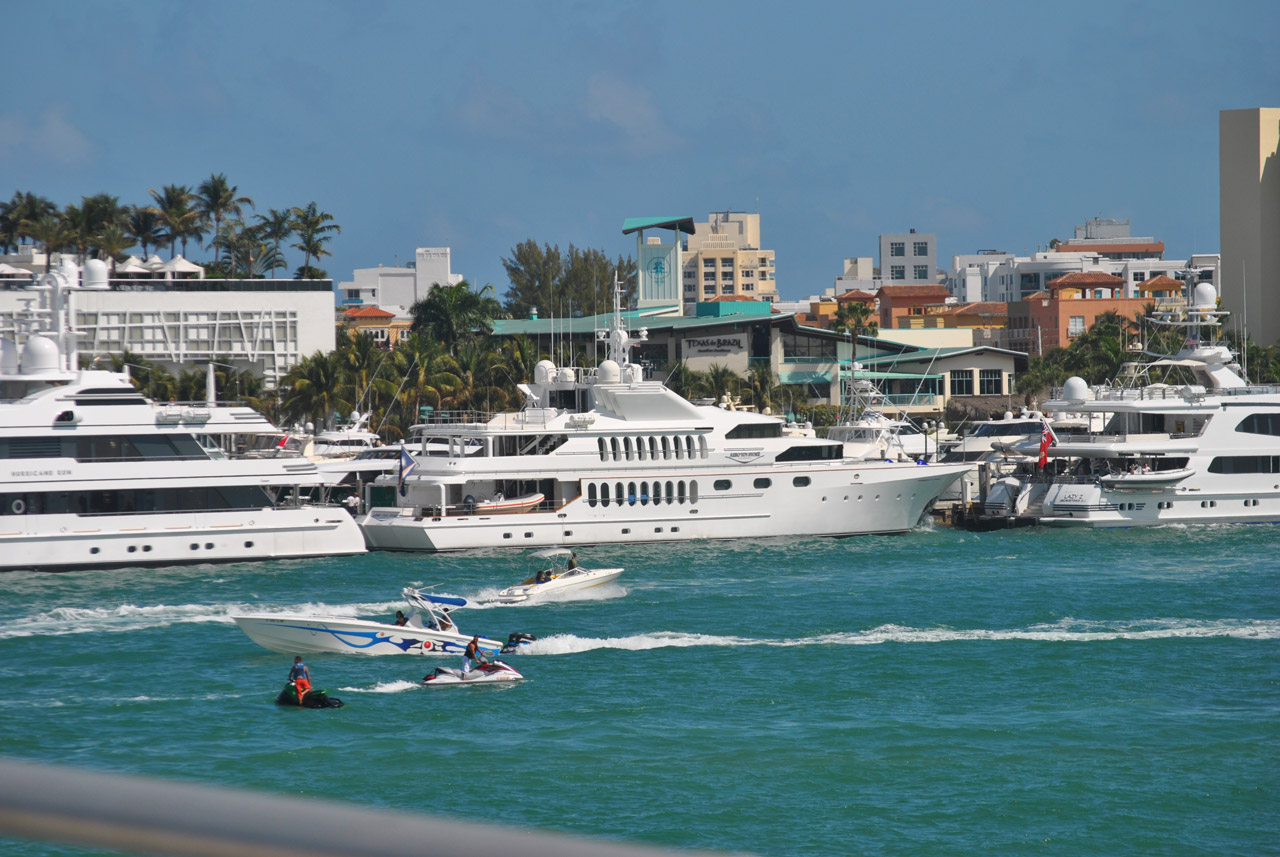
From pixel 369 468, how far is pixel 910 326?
7100 cm

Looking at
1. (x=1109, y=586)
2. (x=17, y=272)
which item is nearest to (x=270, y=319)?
(x=17, y=272)

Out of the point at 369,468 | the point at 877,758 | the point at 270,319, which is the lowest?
the point at 877,758

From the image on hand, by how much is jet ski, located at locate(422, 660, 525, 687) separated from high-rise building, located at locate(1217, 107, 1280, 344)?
277ft

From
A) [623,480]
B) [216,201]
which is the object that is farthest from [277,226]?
[623,480]

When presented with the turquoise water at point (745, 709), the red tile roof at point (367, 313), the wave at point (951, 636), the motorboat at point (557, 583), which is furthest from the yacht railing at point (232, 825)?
the red tile roof at point (367, 313)

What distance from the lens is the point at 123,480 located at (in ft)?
120

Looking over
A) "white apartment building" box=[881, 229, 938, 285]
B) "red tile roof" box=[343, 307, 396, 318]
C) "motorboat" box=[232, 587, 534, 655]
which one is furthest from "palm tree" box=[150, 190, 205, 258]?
"white apartment building" box=[881, 229, 938, 285]

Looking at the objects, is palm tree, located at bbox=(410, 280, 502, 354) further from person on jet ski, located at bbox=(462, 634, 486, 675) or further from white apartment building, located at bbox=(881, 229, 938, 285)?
white apartment building, located at bbox=(881, 229, 938, 285)

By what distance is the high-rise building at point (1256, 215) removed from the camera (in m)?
95.0

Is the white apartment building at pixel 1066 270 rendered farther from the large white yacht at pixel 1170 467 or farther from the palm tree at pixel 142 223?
the palm tree at pixel 142 223

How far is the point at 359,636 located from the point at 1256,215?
88.1m

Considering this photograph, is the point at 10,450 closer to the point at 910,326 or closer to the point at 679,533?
the point at 679,533

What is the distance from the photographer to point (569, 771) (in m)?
18.8

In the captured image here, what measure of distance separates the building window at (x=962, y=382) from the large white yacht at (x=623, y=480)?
42486 mm
